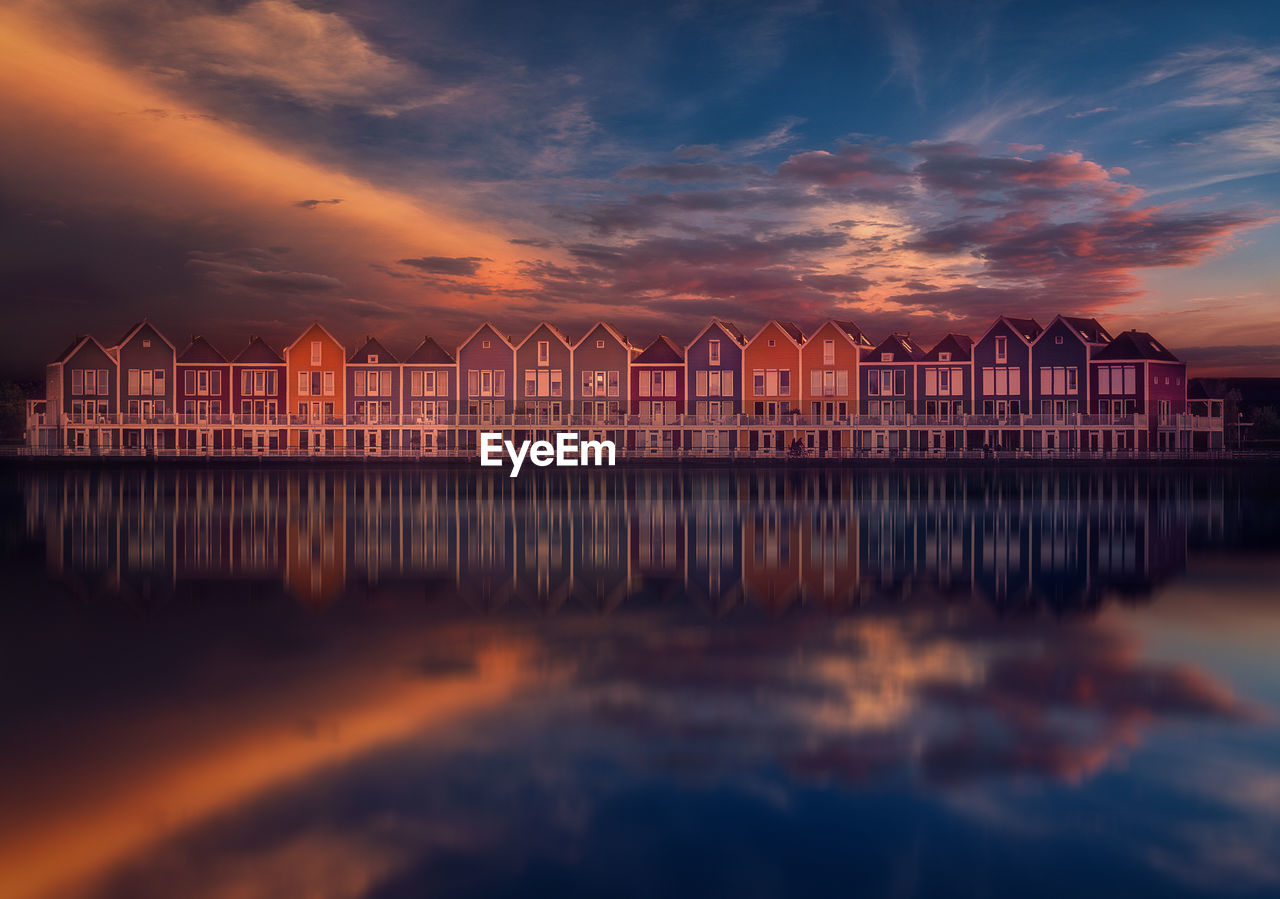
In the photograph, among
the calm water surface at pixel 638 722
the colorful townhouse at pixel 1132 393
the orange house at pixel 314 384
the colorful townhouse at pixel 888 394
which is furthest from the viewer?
the orange house at pixel 314 384

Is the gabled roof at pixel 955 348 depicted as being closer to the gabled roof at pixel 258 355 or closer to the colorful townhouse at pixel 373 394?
the colorful townhouse at pixel 373 394


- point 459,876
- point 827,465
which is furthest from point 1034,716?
point 827,465

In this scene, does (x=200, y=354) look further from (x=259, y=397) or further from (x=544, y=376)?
(x=544, y=376)

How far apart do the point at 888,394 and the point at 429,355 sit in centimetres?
3426

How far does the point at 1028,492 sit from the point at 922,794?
39260 mm

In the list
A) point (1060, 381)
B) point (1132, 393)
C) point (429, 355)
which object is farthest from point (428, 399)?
point (1132, 393)

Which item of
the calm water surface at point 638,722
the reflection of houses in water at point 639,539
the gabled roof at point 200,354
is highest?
the gabled roof at point 200,354

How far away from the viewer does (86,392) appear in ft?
255

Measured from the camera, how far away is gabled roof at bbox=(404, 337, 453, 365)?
76.2 meters

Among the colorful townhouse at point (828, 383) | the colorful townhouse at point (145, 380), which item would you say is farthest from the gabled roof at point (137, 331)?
the colorful townhouse at point (828, 383)

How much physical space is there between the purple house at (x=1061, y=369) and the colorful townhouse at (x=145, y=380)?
209 feet

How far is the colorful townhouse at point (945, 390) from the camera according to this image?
233ft

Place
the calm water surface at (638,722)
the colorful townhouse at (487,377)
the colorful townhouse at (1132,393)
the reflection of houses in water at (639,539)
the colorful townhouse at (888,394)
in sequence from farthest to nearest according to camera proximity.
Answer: the colorful townhouse at (487,377) < the colorful townhouse at (888,394) < the colorful townhouse at (1132,393) < the reflection of houses in water at (639,539) < the calm water surface at (638,722)

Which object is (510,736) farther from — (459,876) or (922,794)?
(922,794)
